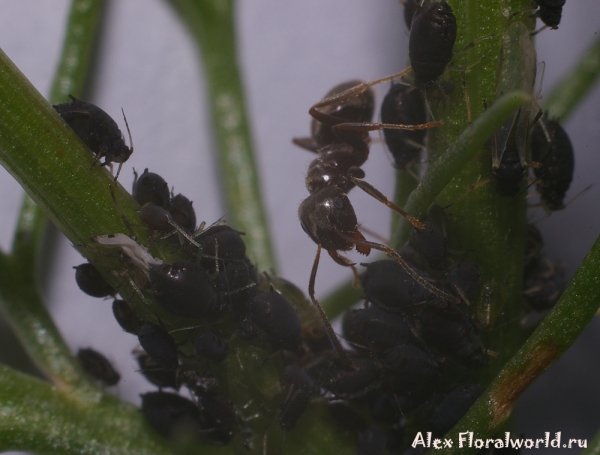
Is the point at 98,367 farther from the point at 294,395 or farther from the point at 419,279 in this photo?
the point at 419,279

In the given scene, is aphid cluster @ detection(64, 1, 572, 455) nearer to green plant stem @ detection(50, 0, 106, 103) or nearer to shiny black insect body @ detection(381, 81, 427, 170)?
shiny black insect body @ detection(381, 81, 427, 170)

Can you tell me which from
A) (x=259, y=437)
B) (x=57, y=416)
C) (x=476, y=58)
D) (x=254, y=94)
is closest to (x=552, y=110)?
(x=476, y=58)

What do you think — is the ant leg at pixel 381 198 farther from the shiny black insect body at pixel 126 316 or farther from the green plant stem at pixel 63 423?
the green plant stem at pixel 63 423

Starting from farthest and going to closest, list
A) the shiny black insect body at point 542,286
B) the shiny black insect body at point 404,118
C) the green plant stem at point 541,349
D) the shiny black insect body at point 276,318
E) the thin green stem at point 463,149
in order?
the shiny black insect body at point 542,286, the shiny black insect body at point 404,118, the shiny black insect body at point 276,318, the green plant stem at point 541,349, the thin green stem at point 463,149

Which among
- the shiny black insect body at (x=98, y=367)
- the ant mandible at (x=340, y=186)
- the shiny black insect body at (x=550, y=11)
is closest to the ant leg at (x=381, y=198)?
the ant mandible at (x=340, y=186)

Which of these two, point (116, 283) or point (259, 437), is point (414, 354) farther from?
point (116, 283)

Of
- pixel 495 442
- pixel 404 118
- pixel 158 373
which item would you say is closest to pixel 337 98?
pixel 404 118
